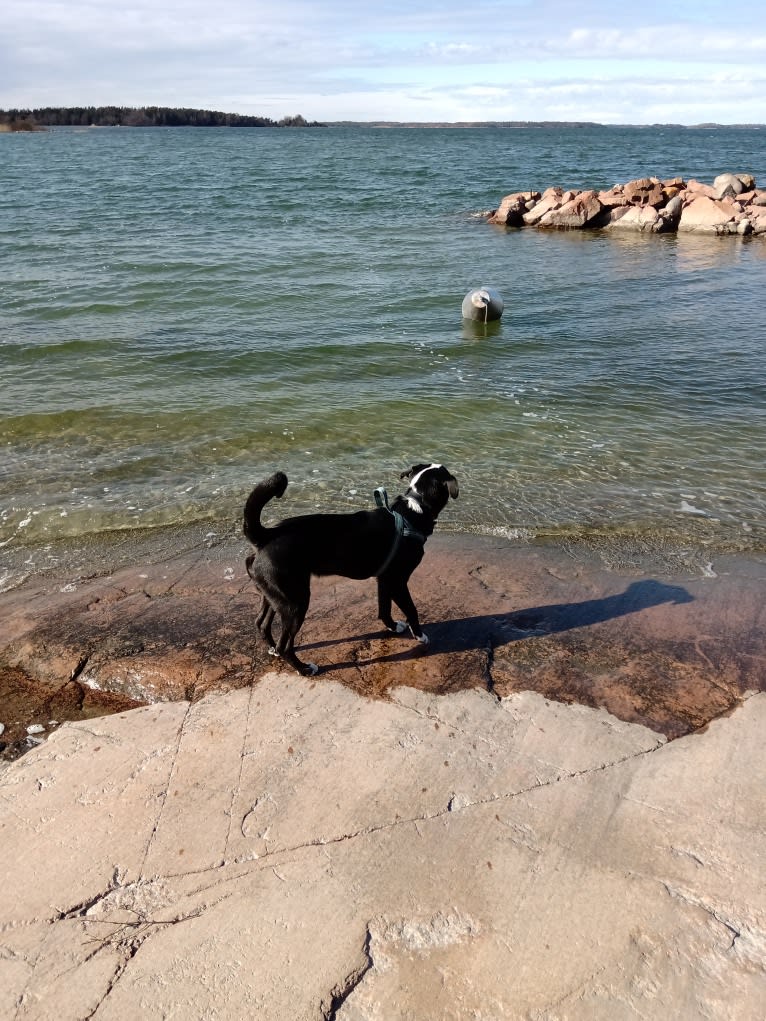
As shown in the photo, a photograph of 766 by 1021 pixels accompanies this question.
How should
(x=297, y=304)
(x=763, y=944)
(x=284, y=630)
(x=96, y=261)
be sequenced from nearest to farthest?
1. (x=763, y=944)
2. (x=284, y=630)
3. (x=297, y=304)
4. (x=96, y=261)

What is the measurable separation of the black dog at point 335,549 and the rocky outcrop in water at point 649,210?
25.8 m

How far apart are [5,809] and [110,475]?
541 cm

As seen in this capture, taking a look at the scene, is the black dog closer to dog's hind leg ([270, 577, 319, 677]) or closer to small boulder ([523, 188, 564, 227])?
dog's hind leg ([270, 577, 319, 677])

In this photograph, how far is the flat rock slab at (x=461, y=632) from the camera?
4789mm

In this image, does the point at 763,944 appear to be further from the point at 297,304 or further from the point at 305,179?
the point at 305,179

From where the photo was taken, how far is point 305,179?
4231cm

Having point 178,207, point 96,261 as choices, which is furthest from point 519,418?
point 178,207

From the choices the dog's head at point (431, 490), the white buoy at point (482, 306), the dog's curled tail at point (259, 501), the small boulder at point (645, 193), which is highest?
the dog's curled tail at point (259, 501)

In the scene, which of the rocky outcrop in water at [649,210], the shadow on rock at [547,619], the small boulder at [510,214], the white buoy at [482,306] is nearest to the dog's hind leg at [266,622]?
the shadow on rock at [547,619]

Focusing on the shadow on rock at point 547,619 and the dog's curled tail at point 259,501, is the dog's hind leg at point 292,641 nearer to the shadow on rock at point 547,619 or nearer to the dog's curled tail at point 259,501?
the dog's curled tail at point 259,501

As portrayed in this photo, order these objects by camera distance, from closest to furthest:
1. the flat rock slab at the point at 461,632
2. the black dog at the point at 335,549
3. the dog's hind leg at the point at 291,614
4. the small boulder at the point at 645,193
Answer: the black dog at the point at 335,549
the dog's hind leg at the point at 291,614
the flat rock slab at the point at 461,632
the small boulder at the point at 645,193

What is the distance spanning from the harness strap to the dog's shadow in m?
0.60

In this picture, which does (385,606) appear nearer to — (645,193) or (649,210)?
(649,210)

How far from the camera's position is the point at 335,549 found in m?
4.77
